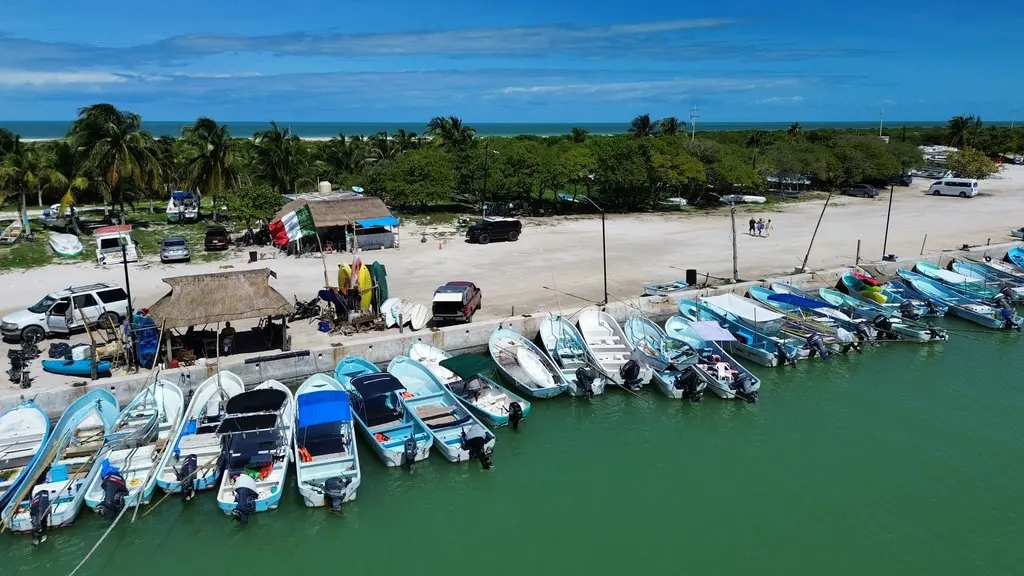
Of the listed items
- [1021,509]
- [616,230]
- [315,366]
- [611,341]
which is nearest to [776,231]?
[616,230]

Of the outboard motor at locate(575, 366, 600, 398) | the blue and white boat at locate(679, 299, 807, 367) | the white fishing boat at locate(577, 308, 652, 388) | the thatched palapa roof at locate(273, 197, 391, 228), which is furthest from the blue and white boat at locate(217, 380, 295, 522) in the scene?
the thatched palapa roof at locate(273, 197, 391, 228)

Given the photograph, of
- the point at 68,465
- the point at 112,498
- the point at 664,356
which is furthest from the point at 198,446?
the point at 664,356

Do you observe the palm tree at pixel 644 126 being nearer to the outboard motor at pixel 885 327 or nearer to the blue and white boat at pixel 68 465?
the outboard motor at pixel 885 327

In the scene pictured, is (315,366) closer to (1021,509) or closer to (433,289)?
(433,289)

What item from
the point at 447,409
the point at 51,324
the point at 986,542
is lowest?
the point at 986,542

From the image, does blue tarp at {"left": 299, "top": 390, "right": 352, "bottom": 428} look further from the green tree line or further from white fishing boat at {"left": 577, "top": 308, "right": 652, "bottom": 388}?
the green tree line

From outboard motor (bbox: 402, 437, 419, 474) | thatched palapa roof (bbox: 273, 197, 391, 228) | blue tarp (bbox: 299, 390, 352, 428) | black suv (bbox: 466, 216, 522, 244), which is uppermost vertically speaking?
thatched palapa roof (bbox: 273, 197, 391, 228)
